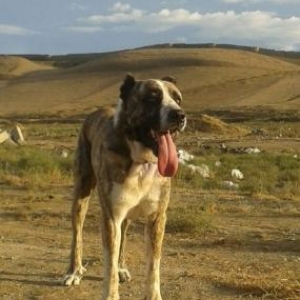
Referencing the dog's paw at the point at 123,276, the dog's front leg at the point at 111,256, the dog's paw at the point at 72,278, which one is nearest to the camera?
the dog's front leg at the point at 111,256

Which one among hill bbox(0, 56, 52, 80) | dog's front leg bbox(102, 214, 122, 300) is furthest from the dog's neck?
hill bbox(0, 56, 52, 80)

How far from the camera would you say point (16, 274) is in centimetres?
979

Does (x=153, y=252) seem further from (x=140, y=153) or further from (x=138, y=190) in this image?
(x=140, y=153)

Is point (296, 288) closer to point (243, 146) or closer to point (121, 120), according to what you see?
point (121, 120)

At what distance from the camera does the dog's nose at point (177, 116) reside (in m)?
7.22

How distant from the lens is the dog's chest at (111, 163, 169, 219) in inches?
310

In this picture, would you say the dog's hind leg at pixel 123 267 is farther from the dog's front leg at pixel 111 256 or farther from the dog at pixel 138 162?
the dog's front leg at pixel 111 256

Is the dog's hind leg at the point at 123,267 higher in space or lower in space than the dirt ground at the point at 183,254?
higher

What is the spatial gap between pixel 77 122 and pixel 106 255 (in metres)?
60.0

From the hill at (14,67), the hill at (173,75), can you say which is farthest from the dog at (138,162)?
the hill at (14,67)

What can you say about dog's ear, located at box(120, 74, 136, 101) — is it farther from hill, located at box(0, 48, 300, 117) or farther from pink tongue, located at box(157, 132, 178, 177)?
hill, located at box(0, 48, 300, 117)

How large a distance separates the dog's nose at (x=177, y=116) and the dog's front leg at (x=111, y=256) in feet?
4.33

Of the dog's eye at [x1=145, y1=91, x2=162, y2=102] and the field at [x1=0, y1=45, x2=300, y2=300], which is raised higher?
the dog's eye at [x1=145, y1=91, x2=162, y2=102]

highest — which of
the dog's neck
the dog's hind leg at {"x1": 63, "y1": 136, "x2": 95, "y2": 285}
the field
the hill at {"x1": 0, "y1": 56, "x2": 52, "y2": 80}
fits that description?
the dog's neck
